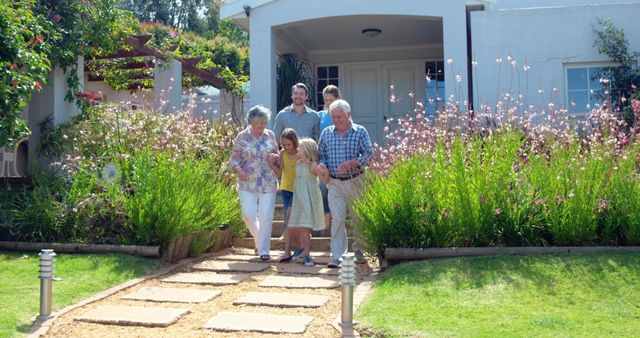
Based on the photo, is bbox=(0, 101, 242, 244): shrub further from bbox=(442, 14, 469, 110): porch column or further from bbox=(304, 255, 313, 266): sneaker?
bbox=(442, 14, 469, 110): porch column

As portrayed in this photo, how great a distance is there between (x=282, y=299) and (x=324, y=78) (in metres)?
9.08

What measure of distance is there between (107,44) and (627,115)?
7176 millimetres

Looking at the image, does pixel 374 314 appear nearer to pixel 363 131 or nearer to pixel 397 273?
pixel 397 273

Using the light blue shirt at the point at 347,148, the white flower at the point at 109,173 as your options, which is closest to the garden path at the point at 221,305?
the light blue shirt at the point at 347,148

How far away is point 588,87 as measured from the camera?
11.1 metres

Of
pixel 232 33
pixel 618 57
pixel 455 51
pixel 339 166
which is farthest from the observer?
pixel 232 33

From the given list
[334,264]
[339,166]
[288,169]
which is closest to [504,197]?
[339,166]

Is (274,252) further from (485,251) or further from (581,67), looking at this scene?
(581,67)

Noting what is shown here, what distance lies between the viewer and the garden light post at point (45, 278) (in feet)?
16.5

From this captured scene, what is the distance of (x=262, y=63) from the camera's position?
11641mm

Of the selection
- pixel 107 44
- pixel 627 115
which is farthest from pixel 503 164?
pixel 107 44

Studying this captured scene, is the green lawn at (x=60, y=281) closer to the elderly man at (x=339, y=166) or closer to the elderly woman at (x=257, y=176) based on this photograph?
the elderly woman at (x=257, y=176)

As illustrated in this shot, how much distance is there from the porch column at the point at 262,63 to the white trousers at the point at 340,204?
486 cm

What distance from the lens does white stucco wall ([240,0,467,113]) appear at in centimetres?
1102
